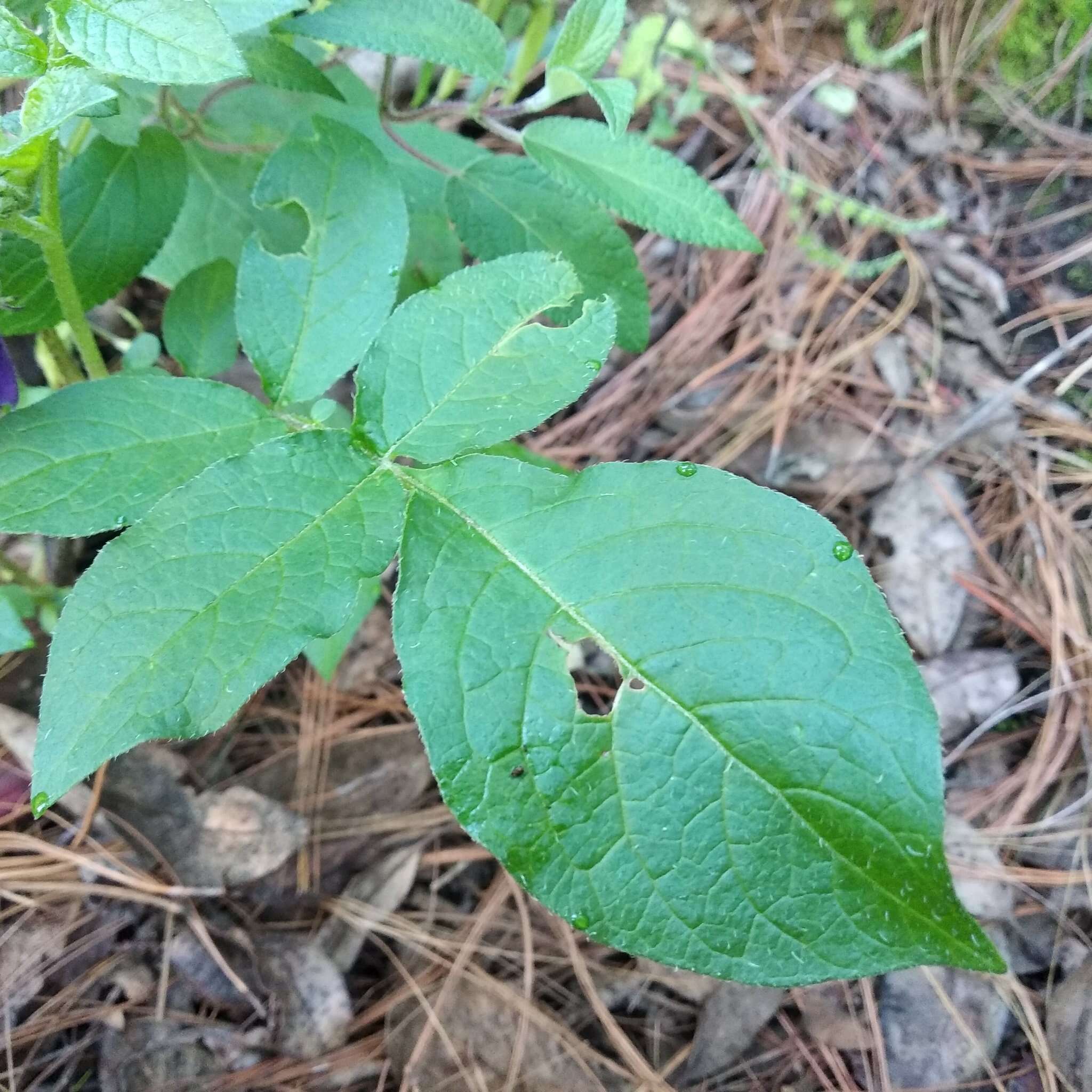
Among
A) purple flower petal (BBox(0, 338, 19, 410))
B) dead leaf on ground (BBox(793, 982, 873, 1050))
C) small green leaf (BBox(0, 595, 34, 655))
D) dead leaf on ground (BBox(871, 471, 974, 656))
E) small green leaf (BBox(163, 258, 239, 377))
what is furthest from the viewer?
dead leaf on ground (BBox(871, 471, 974, 656))

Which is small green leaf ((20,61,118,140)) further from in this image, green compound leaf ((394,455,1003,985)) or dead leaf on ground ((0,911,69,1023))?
dead leaf on ground ((0,911,69,1023))

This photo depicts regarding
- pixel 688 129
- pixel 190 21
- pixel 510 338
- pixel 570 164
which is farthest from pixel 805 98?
pixel 190 21

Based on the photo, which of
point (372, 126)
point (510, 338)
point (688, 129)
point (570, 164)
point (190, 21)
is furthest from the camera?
point (688, 129)

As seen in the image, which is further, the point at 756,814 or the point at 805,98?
the point at 805,98

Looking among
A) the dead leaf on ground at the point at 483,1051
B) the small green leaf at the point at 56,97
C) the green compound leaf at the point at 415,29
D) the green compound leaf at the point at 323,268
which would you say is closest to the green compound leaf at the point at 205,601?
the green compound leaf at the point at 323,268

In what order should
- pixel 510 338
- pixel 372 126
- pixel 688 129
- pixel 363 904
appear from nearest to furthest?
pixel 510 338
pixel 372 126
pixel 363 904
pixel 688 129

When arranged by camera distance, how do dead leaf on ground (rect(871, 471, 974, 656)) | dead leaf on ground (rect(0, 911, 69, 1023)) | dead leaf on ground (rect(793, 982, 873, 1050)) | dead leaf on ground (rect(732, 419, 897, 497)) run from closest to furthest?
dead leaf on ground (rect(0, 911, 69, 1023)), dead leaf on ground (rect(793, 982, 873, 1050)), dead leaf on ground (rect(871, 471, 974, 656)), dead leaf on ground (rect(732, 419, 897, 497))

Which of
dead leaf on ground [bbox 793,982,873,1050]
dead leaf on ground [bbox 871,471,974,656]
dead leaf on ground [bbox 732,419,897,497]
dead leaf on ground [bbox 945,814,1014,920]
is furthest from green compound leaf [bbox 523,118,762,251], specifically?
dead leaf on ground [bbox 793,982,873,1050]

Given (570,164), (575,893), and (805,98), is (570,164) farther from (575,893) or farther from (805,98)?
(805,98)
